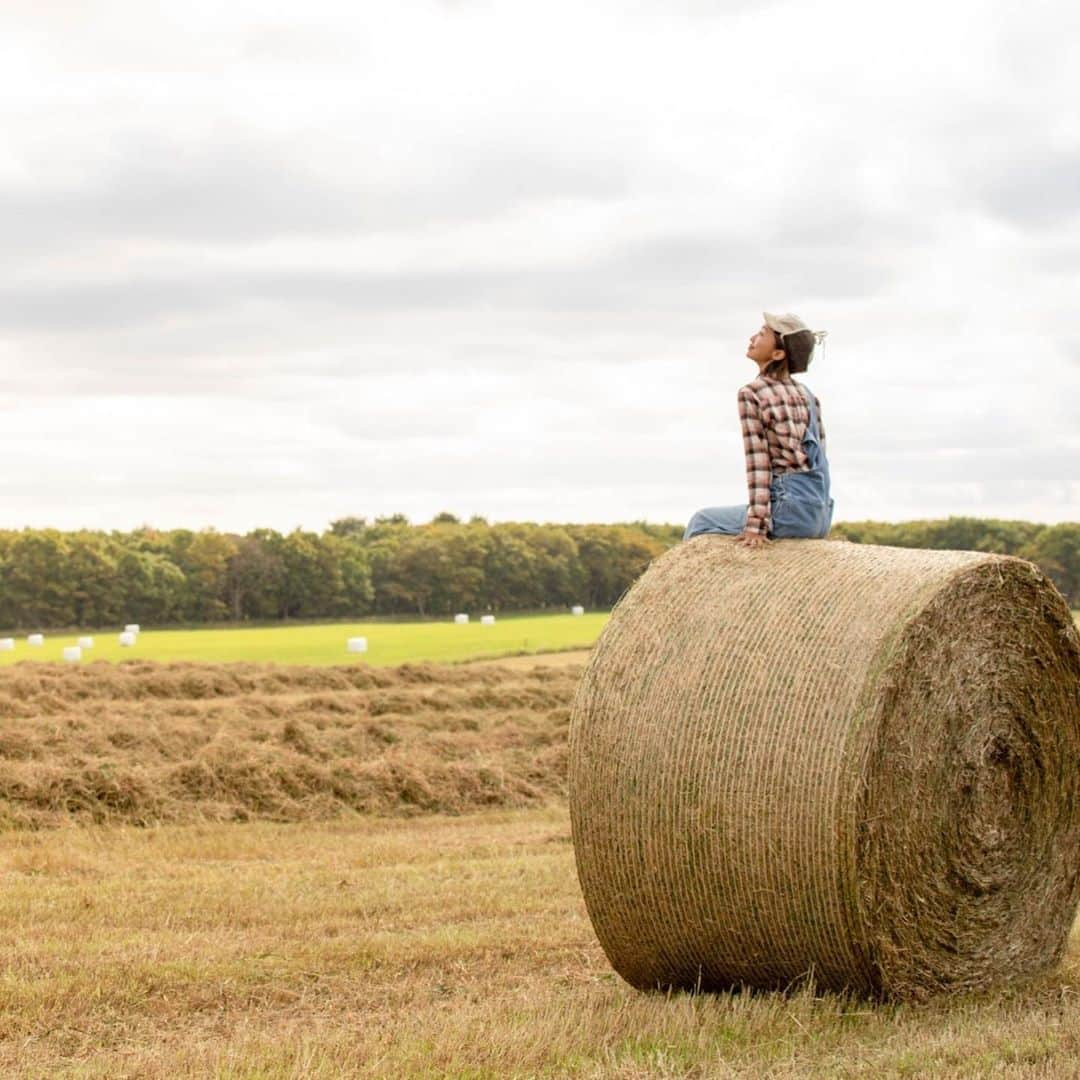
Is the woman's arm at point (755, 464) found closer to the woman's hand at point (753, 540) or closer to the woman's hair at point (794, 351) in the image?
the woman's hand at point (753, 540)

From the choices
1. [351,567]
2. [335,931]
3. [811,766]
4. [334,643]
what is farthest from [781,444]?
[351,567]

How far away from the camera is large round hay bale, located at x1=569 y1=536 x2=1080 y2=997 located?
684 centimetres

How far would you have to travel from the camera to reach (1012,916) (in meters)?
7.91

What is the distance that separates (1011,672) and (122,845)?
7.86 metres

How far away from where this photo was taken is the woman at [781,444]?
768cm

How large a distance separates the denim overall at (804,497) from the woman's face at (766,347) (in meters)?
0.25

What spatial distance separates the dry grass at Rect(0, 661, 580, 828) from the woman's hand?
7.99 m

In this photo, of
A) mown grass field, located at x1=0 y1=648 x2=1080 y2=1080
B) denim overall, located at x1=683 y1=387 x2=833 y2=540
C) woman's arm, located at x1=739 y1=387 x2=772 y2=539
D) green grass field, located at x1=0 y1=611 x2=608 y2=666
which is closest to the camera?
mown grass field, located at x1=0 y1=648 x2=1080 y2=1080

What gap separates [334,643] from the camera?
137ft

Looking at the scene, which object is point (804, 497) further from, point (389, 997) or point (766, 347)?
point (389, 997)

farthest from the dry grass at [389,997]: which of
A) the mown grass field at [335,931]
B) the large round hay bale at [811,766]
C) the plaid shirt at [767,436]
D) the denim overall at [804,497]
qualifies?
the plaid shirt at [767,436]

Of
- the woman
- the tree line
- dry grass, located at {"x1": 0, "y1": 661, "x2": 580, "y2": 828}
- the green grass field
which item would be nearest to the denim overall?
the woman

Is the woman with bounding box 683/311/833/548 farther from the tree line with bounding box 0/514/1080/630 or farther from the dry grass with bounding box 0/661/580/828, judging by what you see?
the tree line with bounding box 0/514/1080/630

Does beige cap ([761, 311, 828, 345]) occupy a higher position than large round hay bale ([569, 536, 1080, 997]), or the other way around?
beige cap ([761, 311, 828, 345])
